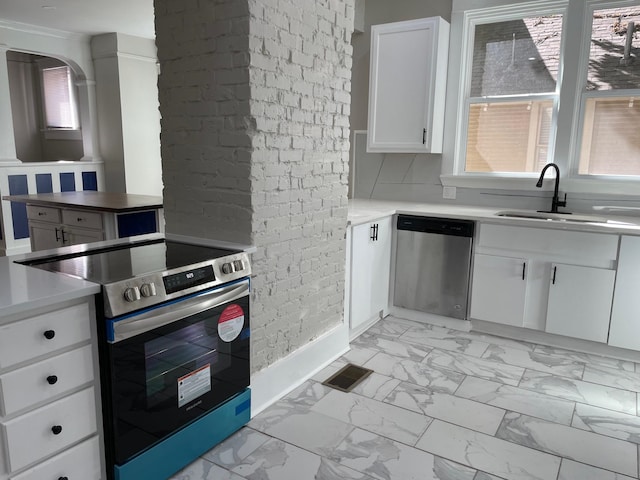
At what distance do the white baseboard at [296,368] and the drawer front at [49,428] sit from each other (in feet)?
2.87

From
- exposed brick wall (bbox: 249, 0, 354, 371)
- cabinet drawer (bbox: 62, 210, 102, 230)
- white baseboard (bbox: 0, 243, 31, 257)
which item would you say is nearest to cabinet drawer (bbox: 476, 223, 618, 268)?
exposed brick wall (bbox: 249, 0, 354, 371)

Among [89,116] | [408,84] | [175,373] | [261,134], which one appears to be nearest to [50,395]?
[175,373]

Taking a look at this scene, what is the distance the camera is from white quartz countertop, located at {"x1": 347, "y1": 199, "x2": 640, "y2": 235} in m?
2.98

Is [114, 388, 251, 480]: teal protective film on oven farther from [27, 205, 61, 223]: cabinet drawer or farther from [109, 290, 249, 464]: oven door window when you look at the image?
[27, 205, 61, 223]: cabinet drawer

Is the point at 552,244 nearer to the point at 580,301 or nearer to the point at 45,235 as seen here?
the point at 580,301

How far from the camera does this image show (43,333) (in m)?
1.46

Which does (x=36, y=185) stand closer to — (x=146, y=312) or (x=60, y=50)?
(x=60, y=50)

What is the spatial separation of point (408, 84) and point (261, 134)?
1918mm

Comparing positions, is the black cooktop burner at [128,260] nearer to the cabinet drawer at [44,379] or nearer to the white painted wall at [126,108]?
the cabinet drawer at [44,379]

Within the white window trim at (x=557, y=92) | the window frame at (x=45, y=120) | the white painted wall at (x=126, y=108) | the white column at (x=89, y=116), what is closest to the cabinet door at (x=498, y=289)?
the white window trim at (x=557, y=92)

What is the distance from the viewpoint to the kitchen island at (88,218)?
3.59m

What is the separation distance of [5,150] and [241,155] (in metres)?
4.85

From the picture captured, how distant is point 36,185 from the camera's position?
5.99 meters

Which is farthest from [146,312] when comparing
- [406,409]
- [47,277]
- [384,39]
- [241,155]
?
[384,39]
